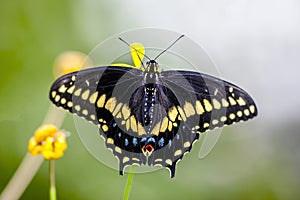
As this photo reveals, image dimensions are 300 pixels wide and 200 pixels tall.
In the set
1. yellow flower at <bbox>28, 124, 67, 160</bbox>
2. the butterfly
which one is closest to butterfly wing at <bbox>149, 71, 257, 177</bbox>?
the butterfly

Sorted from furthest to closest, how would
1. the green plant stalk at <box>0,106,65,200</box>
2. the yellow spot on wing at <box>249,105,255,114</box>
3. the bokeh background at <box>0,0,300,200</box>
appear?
the bokeh background at <box>0,0,300,200</box> → the green plant stalk at <box>0,106,65,200</box> → the yellow spot on wing at <box>249,105,255,114</box>

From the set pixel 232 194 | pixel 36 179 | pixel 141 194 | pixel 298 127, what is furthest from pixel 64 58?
pixel 298 127

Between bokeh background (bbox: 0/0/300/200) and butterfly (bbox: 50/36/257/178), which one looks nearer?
butterfly (bbox: 50/36/257/178)

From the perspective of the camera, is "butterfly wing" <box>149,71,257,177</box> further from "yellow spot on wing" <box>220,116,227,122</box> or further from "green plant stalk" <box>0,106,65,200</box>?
"green plant stalk" <box>0,106,65,200</box>

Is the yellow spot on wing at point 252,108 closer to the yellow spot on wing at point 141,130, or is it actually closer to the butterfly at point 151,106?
the butterfly at point 151,106

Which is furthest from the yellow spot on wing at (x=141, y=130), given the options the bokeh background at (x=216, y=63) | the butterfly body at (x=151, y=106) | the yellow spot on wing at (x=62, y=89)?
the bokeh background at (x=216, y=63)

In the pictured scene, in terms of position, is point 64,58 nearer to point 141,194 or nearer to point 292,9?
point 141,194

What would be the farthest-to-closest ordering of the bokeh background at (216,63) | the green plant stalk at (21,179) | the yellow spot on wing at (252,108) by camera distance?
the bokeh background at (216,63) → the green plant stalk at (21,179) → the yellow spot on wing at (252,108)
